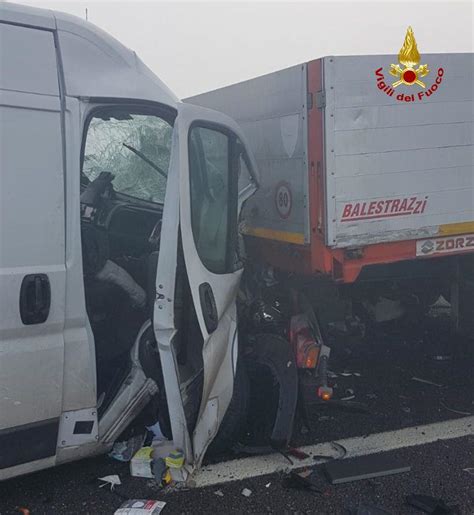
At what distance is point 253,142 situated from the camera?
4457 millimetres

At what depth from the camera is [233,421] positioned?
11.6 ft

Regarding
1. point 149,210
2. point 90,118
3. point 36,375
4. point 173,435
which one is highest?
point 90,118

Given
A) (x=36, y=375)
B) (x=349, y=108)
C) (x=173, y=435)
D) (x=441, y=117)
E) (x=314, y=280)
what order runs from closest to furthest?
1. (x=36, y=375)
2. (x=173, y=435)
3. (x=349, y=108)
4. (x=441, y=117)
5. (x=314, y=280)

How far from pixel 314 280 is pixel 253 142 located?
1.11 m

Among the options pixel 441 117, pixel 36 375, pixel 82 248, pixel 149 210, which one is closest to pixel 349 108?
pixel 441 117

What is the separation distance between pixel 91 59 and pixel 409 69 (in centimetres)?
Answer: 196

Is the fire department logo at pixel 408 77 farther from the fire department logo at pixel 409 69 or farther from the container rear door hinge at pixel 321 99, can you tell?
the container rear door hinge at pixel 321 99

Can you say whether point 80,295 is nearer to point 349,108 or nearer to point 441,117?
point 349,108

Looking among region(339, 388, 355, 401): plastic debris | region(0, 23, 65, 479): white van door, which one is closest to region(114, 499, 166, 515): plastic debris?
region(0, 23, 65, 479): white van door

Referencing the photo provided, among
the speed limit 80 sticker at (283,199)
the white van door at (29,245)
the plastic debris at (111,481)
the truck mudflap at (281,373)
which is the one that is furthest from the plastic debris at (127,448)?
the speed limit 80 sticker at (283,199)

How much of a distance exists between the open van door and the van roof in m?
0.30

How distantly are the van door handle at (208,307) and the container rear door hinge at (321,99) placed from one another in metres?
1.28

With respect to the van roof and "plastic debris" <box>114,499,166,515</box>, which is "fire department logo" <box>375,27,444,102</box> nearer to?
the van roof

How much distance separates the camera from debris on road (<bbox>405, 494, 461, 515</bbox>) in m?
2.97
